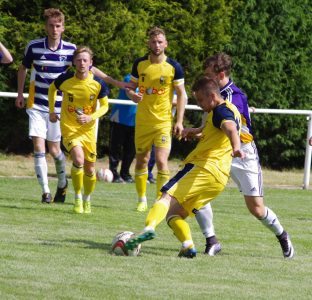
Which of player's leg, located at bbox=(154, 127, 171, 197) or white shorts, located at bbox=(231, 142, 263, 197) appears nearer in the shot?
white shorts, located at bbox=(231, 142, 263, 197)

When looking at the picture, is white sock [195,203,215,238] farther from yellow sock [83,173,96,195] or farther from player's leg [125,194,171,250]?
yellow sock [83,173,96,195]

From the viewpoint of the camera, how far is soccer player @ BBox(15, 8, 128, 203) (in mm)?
13422

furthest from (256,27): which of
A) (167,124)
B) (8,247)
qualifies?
(8,247)

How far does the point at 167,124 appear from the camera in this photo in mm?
13336

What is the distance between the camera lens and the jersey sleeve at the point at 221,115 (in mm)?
9305

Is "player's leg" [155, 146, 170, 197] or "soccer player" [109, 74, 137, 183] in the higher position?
"player's leg" [155, 146, 170, 197]

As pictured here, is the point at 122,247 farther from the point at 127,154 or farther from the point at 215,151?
the point at 127,154

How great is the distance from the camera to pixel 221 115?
30.6 ft

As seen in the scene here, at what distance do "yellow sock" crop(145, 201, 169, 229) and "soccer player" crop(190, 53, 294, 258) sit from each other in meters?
0.70

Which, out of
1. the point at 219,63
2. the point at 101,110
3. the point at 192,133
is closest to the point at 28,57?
the point at 101,110

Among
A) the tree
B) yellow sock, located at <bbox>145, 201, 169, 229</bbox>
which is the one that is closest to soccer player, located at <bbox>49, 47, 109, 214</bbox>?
yellow sock, located at <bbox>145, 201, 169, 229</bbox>

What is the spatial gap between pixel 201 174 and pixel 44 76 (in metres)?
4.56

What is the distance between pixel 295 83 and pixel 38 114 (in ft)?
25.8

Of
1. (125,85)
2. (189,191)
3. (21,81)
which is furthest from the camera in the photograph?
(21,81)
